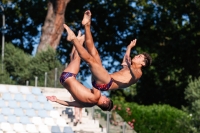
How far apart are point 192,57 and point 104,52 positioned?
6.22 m

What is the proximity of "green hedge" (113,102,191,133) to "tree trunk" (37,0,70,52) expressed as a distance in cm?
717

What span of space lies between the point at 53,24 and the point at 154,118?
816cm

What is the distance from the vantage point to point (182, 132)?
21.0 m

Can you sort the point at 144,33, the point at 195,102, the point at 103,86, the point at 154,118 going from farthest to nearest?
the point at 144,33 < the point at 154,118 < the point at 195,102 < the point at 103,86

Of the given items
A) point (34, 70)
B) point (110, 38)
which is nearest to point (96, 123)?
point (34, 70)

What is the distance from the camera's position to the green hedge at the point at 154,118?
2073 centimetres

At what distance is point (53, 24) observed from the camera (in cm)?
2741

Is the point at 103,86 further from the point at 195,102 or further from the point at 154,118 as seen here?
the point at 154,118

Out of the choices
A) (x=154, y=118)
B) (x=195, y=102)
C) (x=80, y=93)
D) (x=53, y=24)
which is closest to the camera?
(x=80, y=93)

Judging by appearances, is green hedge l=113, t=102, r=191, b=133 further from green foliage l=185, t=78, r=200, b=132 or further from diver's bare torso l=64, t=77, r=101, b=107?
diver's bare torso l=64, t=77, r=101, b=107

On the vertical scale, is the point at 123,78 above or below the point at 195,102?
above

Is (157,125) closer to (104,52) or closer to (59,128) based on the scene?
(59,128)

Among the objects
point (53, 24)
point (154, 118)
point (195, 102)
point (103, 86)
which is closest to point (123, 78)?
point (103, 86)

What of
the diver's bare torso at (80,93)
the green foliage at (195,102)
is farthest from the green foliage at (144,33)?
the diver's bare torso at (80,93)
